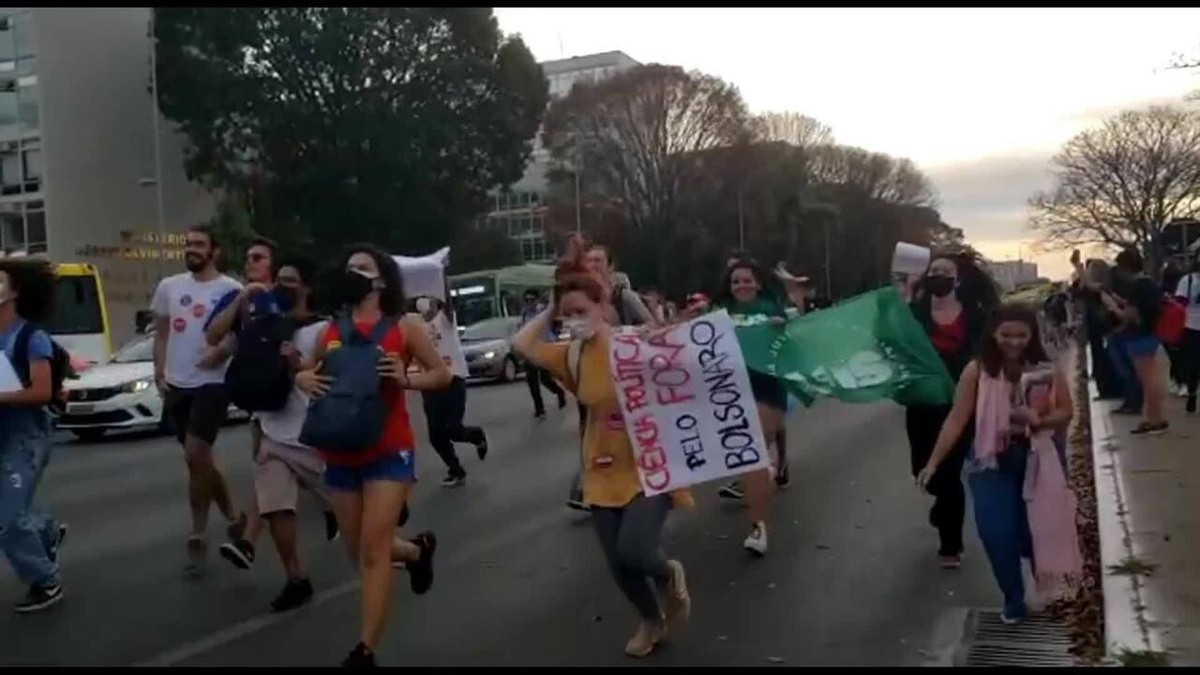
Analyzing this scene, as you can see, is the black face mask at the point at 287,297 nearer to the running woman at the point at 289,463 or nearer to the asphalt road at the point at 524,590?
the running woman at the point at 289,463

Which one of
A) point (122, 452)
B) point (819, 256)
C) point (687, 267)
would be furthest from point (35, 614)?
point (819, 256)

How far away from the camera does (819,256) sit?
103188 mm

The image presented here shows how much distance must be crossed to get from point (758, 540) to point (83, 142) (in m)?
50.5

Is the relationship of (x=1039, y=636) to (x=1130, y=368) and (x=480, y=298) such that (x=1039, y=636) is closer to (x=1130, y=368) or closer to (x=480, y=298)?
(x=1130, y=368)

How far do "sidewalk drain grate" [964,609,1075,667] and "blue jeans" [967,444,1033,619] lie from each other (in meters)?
0.13

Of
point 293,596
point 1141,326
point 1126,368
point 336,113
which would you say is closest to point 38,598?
point 293,596

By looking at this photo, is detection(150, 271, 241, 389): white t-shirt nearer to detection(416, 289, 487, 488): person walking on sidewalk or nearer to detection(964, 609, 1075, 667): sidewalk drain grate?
detection(416, 289, 487, 488): person walking on sidewalk

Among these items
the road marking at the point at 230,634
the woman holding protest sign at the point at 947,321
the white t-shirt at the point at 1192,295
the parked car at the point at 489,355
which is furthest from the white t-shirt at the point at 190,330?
the parked car at the point at 489,355

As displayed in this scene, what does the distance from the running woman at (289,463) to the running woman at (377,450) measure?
120 centimetres

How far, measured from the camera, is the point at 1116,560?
8195 mm

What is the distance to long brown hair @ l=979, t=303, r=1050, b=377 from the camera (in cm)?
720

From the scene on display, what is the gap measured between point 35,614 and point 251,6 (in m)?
47.1

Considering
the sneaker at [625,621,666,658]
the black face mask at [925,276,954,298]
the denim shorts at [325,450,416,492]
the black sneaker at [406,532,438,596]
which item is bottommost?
the sneaker at [625,621,666,658]

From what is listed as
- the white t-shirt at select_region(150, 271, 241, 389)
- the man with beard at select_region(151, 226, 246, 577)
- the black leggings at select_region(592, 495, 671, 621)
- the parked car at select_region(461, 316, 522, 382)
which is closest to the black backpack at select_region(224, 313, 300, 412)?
the man with beard at select_region(151, 226, 246, 577)
